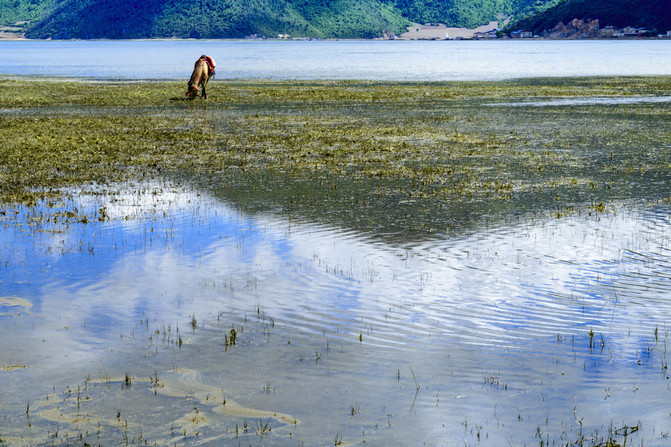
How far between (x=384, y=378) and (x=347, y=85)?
5653 centimetres

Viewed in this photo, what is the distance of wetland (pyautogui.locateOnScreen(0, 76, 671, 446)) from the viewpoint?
711 centimetres

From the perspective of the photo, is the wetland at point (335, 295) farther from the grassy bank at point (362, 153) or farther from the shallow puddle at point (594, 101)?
the shallow puddle at point (594, 101)

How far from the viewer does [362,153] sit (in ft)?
81.3

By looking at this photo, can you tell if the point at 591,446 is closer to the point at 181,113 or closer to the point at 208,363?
the point at 208,363

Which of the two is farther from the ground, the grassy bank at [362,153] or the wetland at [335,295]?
the grassy bank at [362,153]

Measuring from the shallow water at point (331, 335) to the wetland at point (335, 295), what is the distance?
34 mm

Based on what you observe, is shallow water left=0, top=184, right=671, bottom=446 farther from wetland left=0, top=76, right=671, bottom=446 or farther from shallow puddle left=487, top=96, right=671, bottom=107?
shallow puddle left=487, top=96, right=671, bottom=107

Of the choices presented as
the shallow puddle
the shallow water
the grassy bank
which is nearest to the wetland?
the shallow water

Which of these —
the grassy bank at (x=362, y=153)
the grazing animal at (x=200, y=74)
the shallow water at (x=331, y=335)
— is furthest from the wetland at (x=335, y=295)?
the grazing animal at (x=200, y=74)

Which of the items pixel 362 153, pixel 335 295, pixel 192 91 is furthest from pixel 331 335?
pixel 192 91

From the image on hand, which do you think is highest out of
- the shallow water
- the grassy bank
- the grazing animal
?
the grazing animal

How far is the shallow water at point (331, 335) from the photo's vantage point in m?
6.98

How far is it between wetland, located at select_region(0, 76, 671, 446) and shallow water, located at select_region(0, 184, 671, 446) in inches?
1.3

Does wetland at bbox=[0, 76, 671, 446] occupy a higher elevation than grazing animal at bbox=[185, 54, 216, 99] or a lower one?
lower
